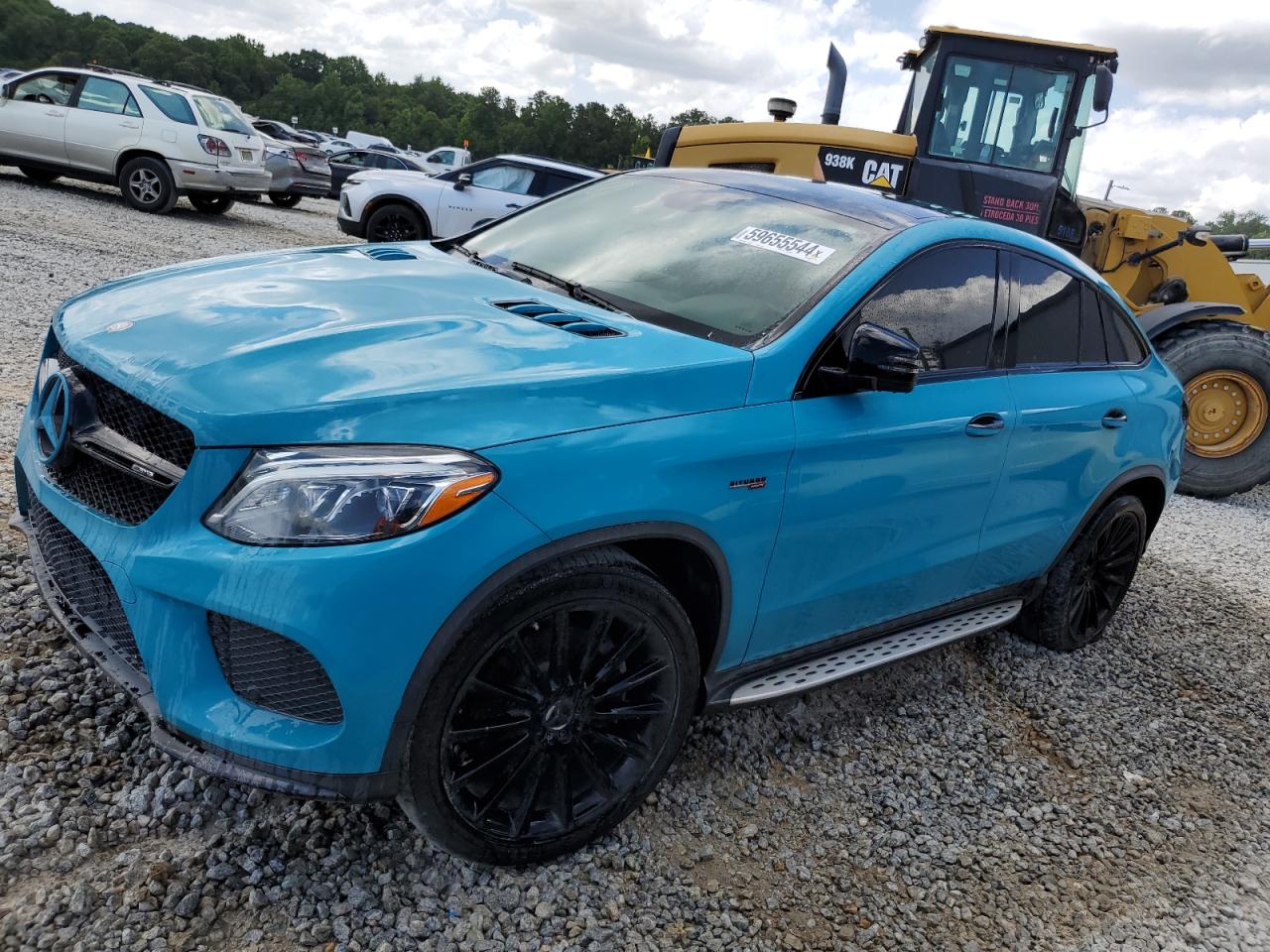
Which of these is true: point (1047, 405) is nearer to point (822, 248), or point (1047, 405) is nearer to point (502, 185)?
point (822, 248)

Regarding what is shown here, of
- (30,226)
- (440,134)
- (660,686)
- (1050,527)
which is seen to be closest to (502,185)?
(30,226)

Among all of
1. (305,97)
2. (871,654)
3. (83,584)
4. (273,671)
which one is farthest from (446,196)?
(305,97)

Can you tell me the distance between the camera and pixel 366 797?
2189 mm

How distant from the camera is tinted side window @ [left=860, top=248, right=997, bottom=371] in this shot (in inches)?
126

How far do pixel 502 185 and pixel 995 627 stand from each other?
11.2m

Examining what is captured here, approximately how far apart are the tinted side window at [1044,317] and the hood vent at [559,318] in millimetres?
1660

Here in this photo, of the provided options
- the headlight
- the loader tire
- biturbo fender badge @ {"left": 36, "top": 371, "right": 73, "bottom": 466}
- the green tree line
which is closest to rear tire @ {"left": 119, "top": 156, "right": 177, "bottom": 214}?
the loader tire

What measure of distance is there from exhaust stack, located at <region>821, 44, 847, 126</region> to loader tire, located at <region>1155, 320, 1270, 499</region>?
3.44 metres

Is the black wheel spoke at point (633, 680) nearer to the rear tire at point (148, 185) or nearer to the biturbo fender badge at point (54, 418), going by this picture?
the biturbo fender badge at point (54, 418)

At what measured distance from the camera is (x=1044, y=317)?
12.7ft

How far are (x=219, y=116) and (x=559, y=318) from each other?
1351 centimetres

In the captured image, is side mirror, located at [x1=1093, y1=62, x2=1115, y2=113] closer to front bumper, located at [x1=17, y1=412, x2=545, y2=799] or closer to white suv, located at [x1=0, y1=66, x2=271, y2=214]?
front bumper, located at [x1=17, y1=412, x2=545, y2=799]

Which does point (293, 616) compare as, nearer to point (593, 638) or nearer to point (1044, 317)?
point (593, 638)

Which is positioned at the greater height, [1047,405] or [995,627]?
[1047,405]
